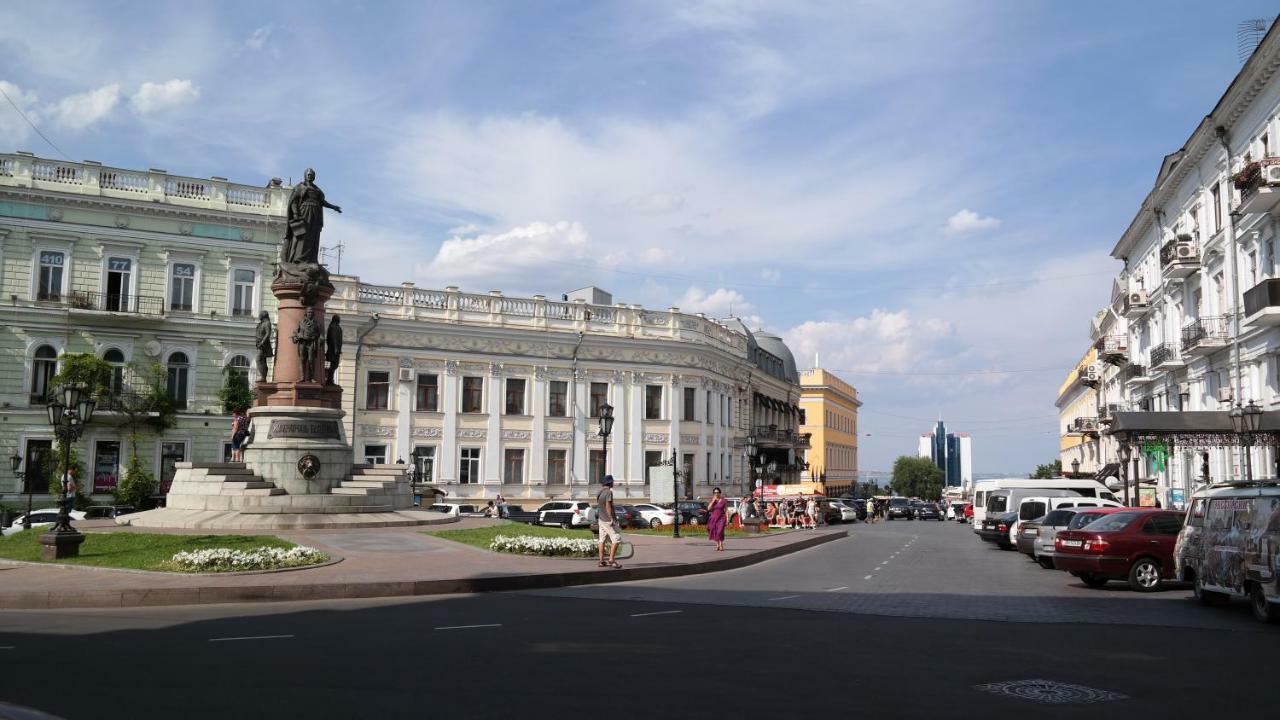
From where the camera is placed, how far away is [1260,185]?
2752 cm

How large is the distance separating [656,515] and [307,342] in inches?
810

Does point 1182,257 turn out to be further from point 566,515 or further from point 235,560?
point 235,560

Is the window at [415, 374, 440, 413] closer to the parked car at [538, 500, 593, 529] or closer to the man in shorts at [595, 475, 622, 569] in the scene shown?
the parked car at [538, 500, 593, 529]

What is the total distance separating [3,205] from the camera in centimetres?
4591

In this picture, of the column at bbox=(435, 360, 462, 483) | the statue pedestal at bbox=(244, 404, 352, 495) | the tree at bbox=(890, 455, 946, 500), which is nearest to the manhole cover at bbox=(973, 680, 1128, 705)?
the statue pedestal at bbox=(244, 404, 352, 495)

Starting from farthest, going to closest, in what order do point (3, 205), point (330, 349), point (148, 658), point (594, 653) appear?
point (3, 205) → point (330, 349) → point (594, 653) → point (148, 658)

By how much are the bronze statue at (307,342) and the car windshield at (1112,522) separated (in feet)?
62.5

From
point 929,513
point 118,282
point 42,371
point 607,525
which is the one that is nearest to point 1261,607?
point 607,525

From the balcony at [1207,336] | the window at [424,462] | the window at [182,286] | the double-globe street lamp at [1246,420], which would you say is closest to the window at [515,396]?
the window at [424,462]

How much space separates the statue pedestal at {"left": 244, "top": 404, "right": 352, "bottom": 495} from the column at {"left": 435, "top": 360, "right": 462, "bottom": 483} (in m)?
26.5

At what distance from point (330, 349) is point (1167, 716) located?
2374cm

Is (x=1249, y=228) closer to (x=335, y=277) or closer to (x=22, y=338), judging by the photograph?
(x=335, y=277)

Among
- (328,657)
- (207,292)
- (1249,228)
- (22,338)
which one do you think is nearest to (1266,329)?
(1249,228)

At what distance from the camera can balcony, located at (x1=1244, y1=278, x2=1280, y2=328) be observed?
28156mm
